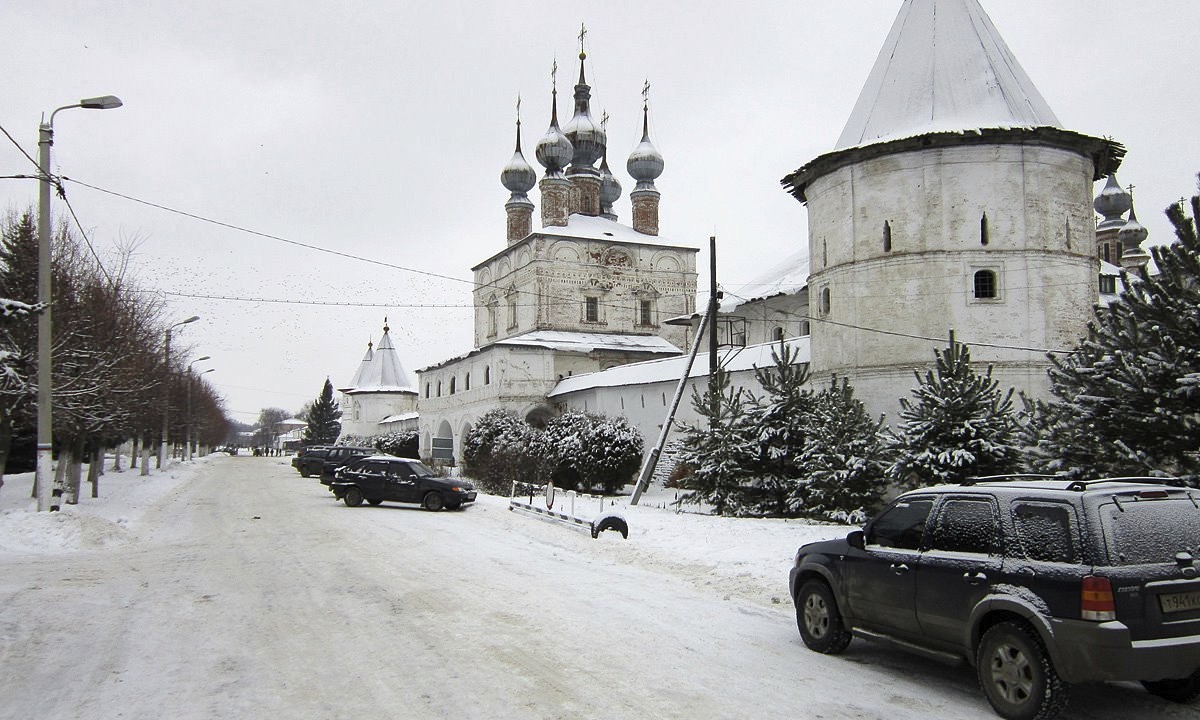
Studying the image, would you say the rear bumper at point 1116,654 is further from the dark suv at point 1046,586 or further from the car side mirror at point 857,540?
the car side mirror at point 857,540

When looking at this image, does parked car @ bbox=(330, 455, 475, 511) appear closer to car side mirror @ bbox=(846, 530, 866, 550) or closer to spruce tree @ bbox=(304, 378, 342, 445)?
car side mirror @ bbox=(846, 530, 866, 550)

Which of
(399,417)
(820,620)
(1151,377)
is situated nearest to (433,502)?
(820,620)

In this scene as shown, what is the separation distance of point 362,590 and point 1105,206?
220 feet

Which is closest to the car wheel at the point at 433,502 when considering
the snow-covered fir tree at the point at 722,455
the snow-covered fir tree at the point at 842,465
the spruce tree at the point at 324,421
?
the snow-covered fir tree at the point at 722,455

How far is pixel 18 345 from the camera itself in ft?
65.8

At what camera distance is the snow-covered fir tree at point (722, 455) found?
69.7 ft

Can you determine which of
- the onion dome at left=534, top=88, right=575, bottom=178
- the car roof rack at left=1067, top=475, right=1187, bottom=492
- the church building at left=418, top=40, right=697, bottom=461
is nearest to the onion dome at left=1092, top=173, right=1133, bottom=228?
the church building at left=418, top=40, right=697, bottom=461

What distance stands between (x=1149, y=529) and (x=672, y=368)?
3169cm

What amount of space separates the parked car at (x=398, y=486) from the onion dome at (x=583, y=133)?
3870 centimetres

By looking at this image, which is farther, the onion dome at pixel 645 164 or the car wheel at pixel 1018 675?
the onion dome at pixel 645 164

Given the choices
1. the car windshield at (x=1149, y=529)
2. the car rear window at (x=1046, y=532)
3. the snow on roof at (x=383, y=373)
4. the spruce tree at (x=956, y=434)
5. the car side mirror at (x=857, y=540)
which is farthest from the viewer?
the snow on roof at (x=383, y=373)

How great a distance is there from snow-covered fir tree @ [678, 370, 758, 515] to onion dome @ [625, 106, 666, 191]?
39692 mm

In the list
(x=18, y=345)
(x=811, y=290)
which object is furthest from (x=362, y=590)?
(x=811, y=290)

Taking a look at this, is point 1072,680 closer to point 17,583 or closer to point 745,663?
point 745,663
